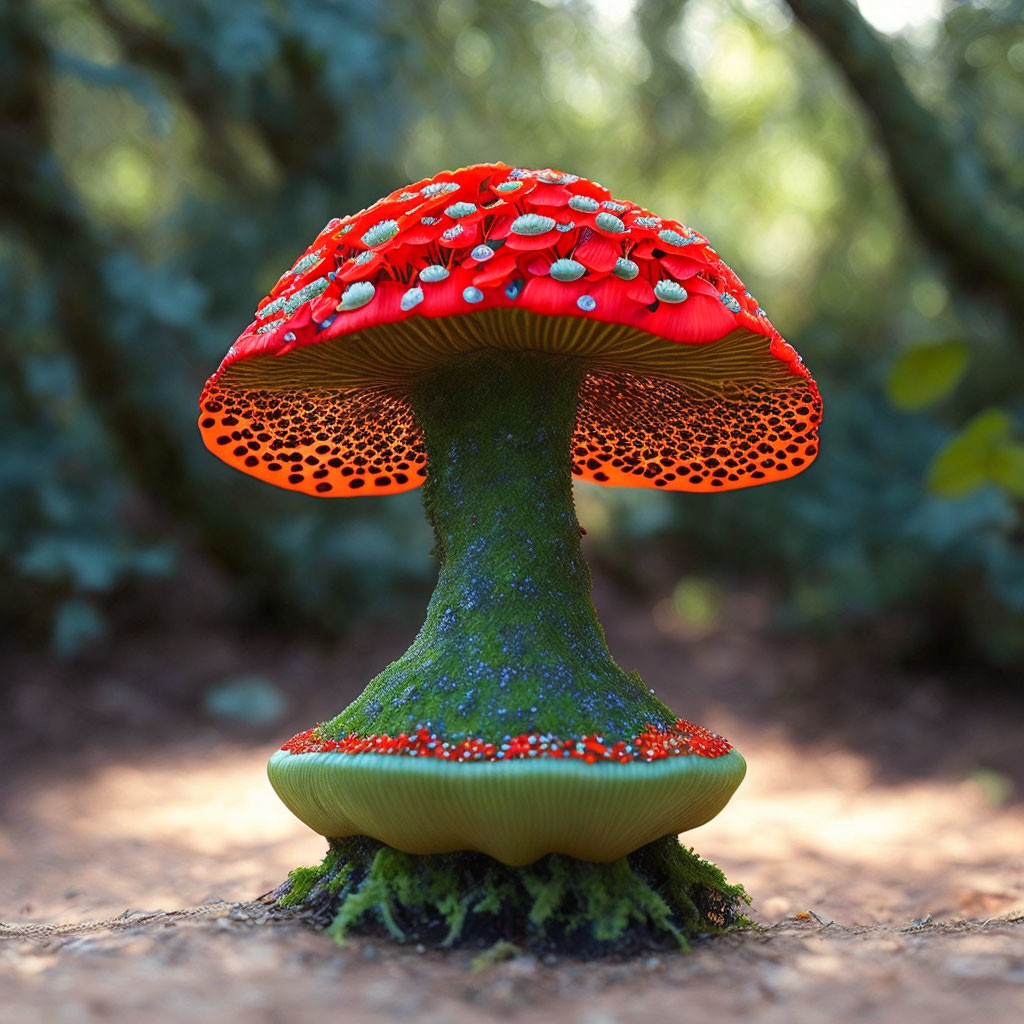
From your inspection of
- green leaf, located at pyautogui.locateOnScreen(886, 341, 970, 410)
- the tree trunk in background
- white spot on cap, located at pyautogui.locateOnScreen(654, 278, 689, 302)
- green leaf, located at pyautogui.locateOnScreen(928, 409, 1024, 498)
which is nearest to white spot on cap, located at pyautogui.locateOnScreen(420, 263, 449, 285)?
white spot on cap, located at pyautogui.locateOnScreen(654, 278, 689, 302)

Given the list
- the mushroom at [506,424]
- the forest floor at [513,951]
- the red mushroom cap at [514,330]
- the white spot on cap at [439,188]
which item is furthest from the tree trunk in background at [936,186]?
the white spot on cap at [439,188]

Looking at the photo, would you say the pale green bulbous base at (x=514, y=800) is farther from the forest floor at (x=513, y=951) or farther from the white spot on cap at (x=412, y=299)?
the white spot on cap at (x=412, y=299)

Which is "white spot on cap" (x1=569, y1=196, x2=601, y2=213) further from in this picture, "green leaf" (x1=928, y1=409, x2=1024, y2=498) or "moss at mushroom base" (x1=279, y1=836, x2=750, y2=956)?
"moss at mushroom base" (x1=279, y1=836, x2=750, y2=956)

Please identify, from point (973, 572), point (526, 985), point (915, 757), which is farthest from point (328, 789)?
point (973, 572)

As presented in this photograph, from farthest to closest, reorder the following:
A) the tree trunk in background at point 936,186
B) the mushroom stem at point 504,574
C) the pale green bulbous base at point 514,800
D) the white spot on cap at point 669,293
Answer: the tree trunk in background at point 936,186 < the mushroom stem at point 504,574 < the white spot on cap at point 669,293 < the pale green bulbous base at point 514,800

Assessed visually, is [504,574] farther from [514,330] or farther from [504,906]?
[504,906]

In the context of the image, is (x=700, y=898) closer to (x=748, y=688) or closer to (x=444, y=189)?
(x=444, y=189)

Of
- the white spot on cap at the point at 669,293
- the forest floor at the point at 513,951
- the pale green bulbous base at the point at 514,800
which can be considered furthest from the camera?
the white spot on cap at the point at 669,293

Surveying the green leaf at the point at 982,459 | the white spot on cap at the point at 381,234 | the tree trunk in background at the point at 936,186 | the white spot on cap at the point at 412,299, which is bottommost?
the green leaf at the point at 982,459

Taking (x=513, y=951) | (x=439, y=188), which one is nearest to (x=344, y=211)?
(x=439, y=188)
